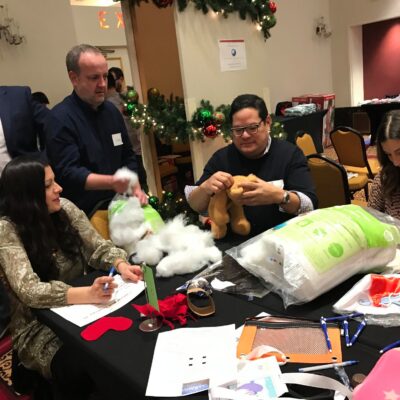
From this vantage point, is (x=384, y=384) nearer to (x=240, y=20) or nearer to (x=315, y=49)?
(x=240, y=20)

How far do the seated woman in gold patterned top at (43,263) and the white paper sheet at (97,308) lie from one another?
0.08 ft

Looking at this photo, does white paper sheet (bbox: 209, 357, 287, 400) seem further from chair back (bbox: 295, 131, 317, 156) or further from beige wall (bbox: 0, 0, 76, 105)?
beige wall (bbox: 0, 0, 76, 105)

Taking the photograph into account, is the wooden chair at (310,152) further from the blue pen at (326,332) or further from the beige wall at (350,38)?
the beige wall at (350,38)

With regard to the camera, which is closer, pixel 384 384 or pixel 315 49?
pixel 384 384

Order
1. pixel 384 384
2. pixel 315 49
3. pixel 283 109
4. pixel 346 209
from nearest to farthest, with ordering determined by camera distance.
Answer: pixel 384 384, pixel 346 209, pixel 283 109, pixel 315 49

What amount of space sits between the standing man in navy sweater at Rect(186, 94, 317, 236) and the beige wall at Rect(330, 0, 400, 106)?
6000 millimetres

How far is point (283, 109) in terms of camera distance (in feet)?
20.5

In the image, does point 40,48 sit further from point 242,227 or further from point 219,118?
point 242,227

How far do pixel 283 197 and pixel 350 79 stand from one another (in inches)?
Result: 255

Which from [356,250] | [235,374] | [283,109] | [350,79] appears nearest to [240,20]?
[283,109]

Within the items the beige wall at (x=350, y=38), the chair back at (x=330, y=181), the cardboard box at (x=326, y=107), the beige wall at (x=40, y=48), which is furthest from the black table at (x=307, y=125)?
the beige wall at (x=40, y=48)

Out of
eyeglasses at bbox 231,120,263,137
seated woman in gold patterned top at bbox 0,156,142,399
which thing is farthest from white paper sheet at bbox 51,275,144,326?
eyeglasses at bbox 231,120,263,137

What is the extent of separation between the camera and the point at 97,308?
1.33 m

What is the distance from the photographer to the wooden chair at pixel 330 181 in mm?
2496
